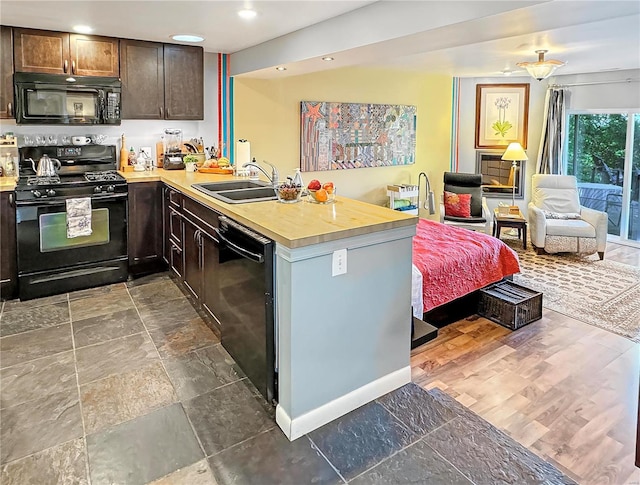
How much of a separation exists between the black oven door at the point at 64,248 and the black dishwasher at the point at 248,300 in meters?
1.70

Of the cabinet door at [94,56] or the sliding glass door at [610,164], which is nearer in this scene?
the cabinet door at [94,56]

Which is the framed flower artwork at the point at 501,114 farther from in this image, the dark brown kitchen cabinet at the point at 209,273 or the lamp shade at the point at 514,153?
the dark brown kitchen cabinet at the point at 209,273

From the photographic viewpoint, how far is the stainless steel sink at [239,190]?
345 centimetres

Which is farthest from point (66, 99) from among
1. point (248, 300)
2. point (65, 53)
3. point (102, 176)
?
point (248, 300)

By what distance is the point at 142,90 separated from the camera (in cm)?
455

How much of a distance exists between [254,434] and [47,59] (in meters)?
3.63

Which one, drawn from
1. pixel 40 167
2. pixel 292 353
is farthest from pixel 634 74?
pixel 40 167

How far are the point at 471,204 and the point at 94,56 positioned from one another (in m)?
4.88

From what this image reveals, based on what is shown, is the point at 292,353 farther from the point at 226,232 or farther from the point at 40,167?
the point at 40,167

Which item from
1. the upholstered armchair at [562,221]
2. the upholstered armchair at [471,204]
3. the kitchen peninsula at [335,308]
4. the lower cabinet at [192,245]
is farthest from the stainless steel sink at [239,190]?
the upholstered armchair at [562,221]

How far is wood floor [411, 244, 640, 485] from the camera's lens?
2404 millimetres

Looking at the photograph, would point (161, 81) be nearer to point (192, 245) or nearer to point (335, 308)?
point (192, 245)

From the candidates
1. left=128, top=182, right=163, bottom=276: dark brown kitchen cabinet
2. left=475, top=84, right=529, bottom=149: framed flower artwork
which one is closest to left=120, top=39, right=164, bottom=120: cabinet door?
left=128, top=182, right=163, bottom=276: dark brown kitchen cabinet

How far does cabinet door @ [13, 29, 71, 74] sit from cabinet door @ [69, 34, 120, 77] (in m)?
0.06
